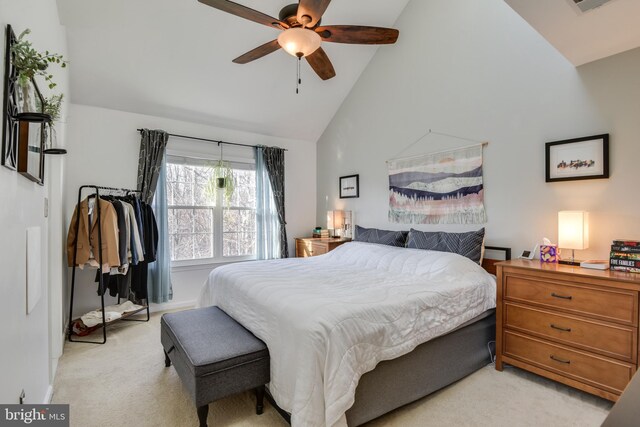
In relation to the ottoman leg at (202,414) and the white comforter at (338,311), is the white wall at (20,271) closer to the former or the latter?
the ottoman leg at (202,414)

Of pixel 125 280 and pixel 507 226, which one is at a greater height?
pixel 507 226

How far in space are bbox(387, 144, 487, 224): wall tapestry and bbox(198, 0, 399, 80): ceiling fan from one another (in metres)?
1.50

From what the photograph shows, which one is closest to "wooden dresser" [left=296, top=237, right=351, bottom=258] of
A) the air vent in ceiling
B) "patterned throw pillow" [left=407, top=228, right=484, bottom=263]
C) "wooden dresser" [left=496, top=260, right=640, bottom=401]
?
"patterned throw pillow" [left=407, top=228, right=484, bottom=263]

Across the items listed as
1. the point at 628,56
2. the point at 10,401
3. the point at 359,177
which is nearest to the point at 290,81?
the point at 359,177

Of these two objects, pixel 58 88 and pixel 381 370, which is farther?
pixel 58 88

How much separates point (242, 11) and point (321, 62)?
961 millimetres

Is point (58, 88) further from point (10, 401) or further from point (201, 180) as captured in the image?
point (10, 401)

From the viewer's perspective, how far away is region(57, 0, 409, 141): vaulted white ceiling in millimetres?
3143

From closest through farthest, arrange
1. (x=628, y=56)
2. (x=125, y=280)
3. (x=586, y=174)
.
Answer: (x=628, y=56) < (x=586, y=174) < (x=125, y=280)

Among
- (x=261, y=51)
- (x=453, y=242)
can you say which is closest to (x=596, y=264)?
(x=453, y=242)

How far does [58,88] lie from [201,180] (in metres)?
2.04

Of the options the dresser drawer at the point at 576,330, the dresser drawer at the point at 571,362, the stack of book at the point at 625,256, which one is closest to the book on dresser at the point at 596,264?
the stack of book at the point at 625,256

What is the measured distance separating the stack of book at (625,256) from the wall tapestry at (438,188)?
3.60 ft

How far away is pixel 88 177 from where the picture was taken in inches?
148
